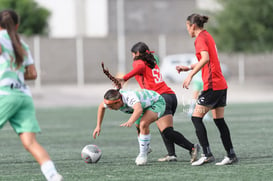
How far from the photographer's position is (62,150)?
1050 centimetres

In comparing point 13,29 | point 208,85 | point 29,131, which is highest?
point 13,29

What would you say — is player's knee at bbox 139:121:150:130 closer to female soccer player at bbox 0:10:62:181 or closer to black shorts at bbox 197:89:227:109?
black shorts at bbox 197:89:227:109

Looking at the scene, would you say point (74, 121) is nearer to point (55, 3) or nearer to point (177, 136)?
point (177, 136)

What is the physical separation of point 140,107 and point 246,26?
2361 cm

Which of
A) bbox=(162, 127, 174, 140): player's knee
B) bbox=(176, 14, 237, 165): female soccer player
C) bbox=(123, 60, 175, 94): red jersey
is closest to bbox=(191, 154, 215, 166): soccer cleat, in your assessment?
bbox=(176, 14, 237, 165): female soccer player

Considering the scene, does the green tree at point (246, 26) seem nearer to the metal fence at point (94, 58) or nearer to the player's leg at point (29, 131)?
the metal fence at point (94, 58)

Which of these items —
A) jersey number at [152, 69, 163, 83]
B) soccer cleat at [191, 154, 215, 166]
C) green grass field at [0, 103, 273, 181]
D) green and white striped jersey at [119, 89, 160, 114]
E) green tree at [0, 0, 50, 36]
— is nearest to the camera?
green grass field at [0, 103, 273, 181]

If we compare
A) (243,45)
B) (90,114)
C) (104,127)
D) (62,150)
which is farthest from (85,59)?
(62,150)

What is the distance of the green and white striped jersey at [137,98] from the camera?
8.02m

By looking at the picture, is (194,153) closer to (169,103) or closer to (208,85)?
(169,103)

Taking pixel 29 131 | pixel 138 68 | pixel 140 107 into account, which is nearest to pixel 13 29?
pixel 29 131

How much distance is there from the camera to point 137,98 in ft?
26.5

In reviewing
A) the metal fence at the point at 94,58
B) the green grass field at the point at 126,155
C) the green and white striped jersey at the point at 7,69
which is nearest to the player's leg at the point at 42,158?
the green and white striped jersey at the point at 7,69

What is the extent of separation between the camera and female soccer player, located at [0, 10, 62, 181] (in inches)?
244
